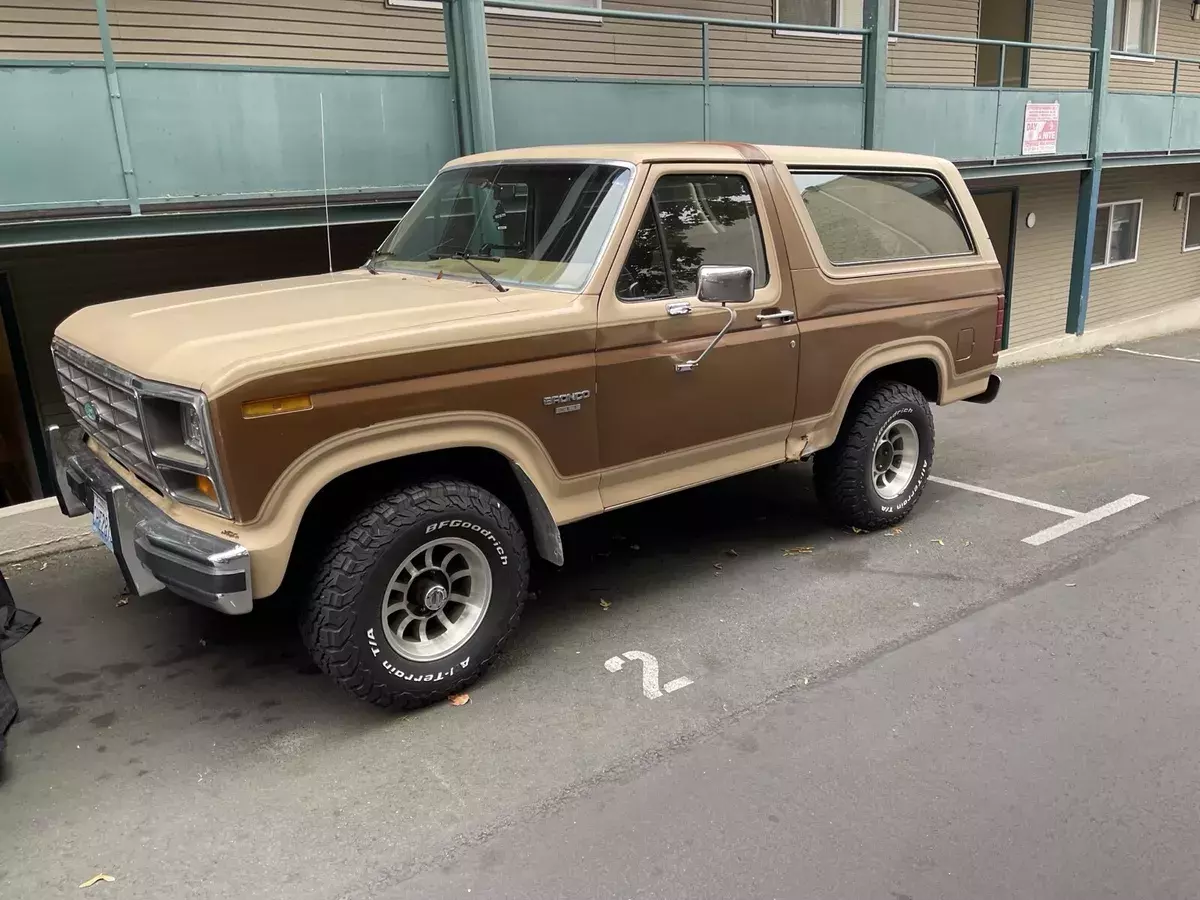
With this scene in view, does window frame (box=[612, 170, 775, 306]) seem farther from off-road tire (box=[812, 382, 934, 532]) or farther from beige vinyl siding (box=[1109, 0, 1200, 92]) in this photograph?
beige vinyl siding (box=[1109, 0, 1200, 92])

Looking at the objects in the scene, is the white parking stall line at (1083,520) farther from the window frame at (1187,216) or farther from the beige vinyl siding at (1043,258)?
the window frame at (1187,216)

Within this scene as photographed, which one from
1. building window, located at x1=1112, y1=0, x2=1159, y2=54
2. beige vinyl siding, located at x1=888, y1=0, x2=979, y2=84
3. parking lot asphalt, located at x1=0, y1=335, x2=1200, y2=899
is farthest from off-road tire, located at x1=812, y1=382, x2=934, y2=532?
building window, located at x1=1112, y1=0, x2=1159, y2=54

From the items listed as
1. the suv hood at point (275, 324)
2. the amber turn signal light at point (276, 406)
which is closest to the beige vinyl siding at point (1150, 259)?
the suv hood at point (275, 324)

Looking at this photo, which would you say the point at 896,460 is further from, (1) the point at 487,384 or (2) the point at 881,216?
(1) the point at 487,384

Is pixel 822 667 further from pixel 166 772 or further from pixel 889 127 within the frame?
pixel 889 127

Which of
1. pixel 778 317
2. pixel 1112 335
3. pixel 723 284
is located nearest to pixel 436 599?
pixel 723 284

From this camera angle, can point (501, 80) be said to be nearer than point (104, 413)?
No

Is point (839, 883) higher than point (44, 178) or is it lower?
lower

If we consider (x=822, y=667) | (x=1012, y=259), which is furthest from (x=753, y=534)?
(x=1012, y=259)

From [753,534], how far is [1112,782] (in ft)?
8.63

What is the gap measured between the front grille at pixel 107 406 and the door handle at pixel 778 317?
2.77 meters

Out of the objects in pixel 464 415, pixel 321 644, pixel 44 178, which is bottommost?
pixel 321 644

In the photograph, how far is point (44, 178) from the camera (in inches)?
208

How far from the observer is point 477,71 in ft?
21.2
